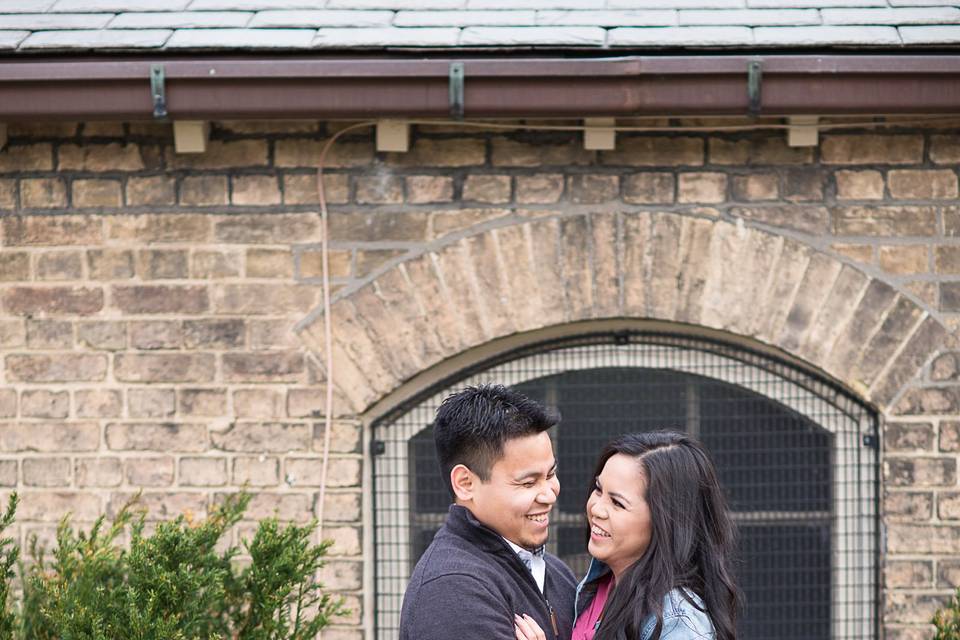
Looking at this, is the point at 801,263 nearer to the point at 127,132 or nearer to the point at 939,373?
the point at 939,373

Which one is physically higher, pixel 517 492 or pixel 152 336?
pixel 152 336

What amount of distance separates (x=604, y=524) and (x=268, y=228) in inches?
94.5

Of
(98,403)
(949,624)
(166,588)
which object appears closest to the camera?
(166,588)

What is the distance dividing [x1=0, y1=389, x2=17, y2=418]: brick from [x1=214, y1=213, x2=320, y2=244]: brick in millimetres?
1111

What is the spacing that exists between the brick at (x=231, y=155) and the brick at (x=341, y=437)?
1.14 metres

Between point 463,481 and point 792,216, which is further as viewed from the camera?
point 792,216

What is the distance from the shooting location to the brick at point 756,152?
4582 millimetres

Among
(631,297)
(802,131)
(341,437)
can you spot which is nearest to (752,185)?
(802,131)

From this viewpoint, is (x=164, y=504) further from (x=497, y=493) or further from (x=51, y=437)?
(x=497, y=493)

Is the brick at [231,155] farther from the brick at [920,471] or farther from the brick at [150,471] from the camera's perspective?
the brick at [920,471]

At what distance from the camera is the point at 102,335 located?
185 inches

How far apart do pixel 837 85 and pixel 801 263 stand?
2.38 ft

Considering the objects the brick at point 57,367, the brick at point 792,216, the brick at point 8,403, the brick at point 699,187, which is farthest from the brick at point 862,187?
the brick at point 8,403

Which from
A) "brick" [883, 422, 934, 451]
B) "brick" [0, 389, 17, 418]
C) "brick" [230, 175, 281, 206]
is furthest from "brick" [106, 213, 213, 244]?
"brick" [883, 422, 934, 451]
